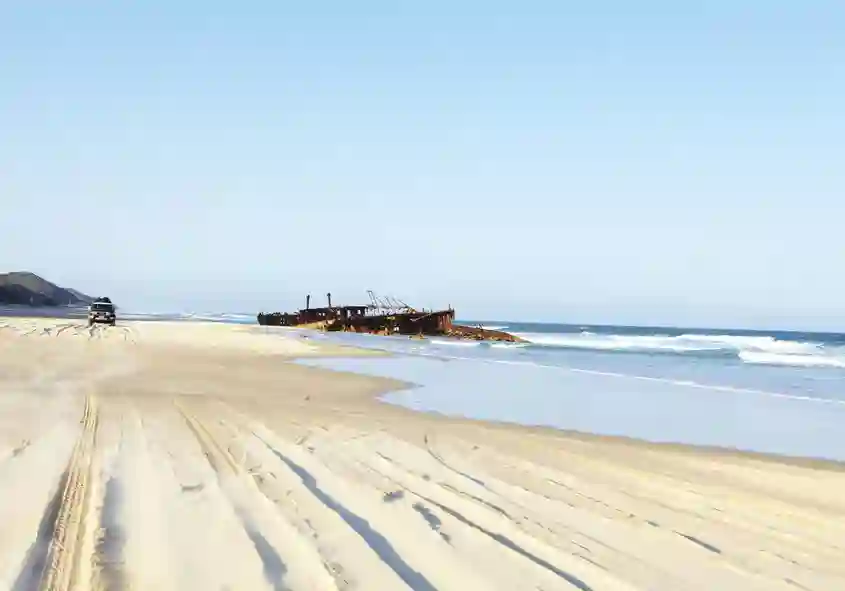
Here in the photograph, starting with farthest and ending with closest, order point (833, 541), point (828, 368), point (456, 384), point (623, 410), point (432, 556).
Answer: point (828, 368)
point (456, 384)
point (623, 410)
point (833, 541)
point (432, 556)

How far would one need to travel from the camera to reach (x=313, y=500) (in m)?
5.24

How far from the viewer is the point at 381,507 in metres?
5.15

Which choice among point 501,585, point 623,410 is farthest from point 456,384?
point 501,585

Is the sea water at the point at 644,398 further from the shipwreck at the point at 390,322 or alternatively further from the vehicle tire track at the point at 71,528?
the shipwreck at the point at 390,322

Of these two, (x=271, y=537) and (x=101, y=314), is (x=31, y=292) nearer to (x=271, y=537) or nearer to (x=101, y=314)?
(x=101, y=314)

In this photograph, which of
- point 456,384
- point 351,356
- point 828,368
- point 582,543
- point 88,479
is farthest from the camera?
point 828,368

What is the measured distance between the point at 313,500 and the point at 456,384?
11.8m

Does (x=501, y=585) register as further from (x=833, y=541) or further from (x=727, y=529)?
(x=833, y=541)

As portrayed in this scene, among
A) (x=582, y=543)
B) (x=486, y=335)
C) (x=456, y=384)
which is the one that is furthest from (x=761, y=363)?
(x=582, y=543)

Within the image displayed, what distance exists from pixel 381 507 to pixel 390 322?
54926 millimetres

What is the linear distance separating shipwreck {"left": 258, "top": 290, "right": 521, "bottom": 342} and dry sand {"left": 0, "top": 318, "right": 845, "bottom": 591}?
44.9 metres

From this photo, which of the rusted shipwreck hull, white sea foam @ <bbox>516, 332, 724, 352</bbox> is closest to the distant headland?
the rusted shipwreck hull

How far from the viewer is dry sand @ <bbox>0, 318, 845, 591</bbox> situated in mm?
3801

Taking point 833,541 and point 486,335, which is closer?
point 833,541
